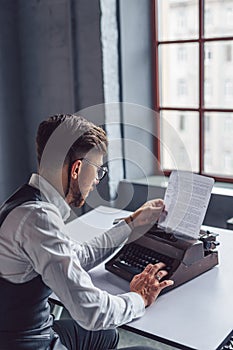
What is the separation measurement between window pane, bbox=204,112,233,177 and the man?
1372mm

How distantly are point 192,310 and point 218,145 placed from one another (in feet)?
4.77

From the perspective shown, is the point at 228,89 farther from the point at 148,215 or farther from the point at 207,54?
the point at 148,215

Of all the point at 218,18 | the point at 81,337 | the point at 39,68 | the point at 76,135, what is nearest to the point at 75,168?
the point at 76,135

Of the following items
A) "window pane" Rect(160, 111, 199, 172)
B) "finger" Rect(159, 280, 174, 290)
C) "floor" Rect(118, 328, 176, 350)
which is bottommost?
"floor" Rect(118, 328, 176, 350)

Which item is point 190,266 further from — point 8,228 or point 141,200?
point 141,200

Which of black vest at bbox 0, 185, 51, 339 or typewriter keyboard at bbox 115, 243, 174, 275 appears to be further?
typewriter keyboard at bbox 115, 243, 174, 275

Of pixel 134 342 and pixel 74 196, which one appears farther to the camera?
pixel 134 342

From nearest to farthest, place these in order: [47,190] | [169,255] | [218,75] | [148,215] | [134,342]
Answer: [47,190], [169,255], [148,215], [134,342], [218,75]

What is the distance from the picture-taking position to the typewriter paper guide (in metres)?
1.68

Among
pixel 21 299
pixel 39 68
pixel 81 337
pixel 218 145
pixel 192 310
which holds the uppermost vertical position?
pixel 39 68

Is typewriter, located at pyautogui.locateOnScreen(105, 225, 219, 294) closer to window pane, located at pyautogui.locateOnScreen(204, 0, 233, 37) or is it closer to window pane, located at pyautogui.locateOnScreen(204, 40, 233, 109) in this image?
window pane, located at pyautogui.locateOnScreen(204, 40, 233, 109)

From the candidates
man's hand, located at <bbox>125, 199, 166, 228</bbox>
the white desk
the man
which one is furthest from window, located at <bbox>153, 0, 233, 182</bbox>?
the man

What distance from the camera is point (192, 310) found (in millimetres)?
1467

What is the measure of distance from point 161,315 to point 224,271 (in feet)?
1.19
